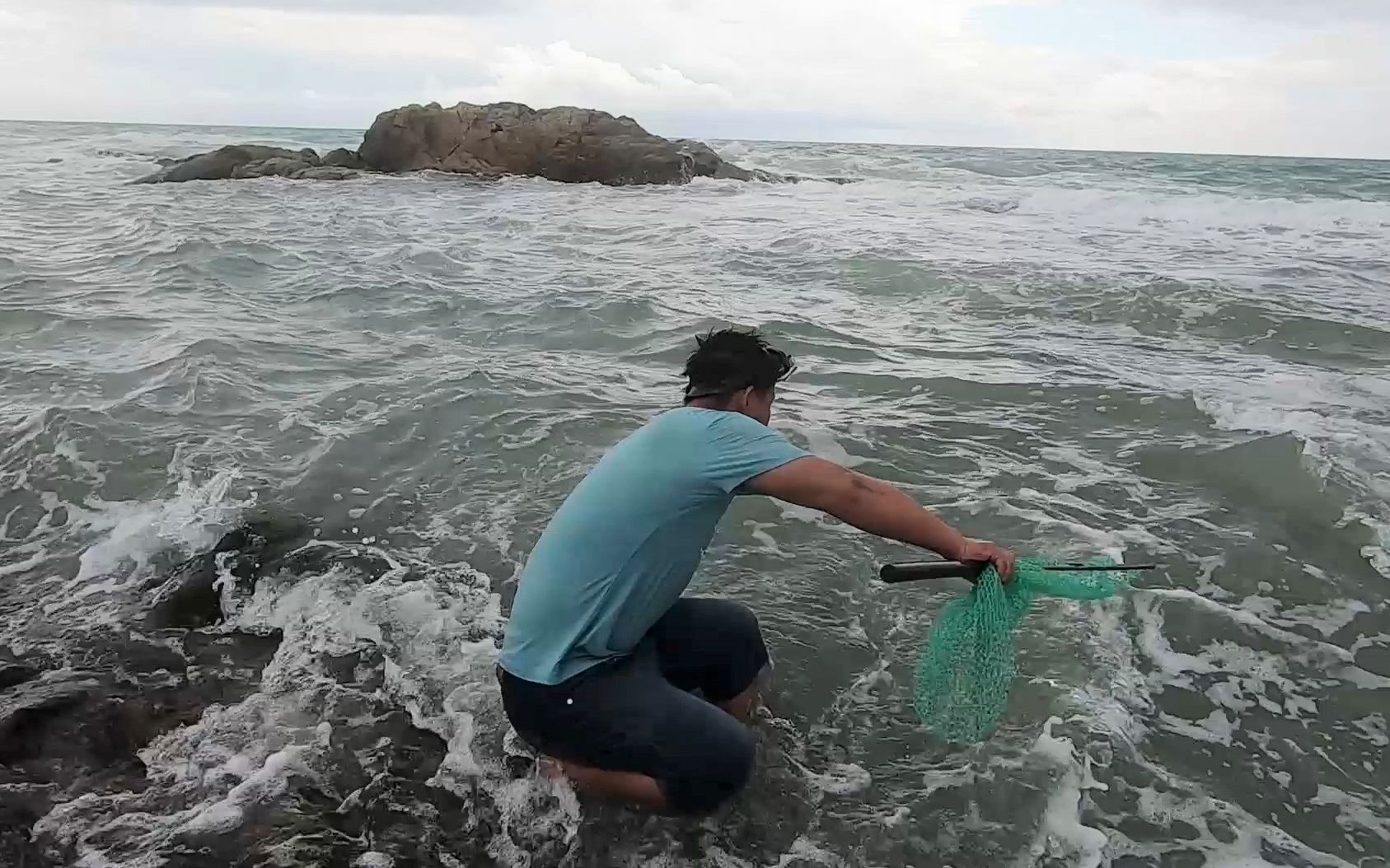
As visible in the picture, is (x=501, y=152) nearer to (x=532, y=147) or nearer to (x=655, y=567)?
(x=532, y=147)

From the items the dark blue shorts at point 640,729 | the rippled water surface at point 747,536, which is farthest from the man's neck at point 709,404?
the rippled water surface at point 747,536

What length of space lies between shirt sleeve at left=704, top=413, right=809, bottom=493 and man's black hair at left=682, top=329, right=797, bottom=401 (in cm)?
22

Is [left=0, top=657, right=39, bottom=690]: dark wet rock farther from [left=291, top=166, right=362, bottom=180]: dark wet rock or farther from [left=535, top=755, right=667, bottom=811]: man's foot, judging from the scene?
[left=291, top=166, right=362, bottom=180]: dark wet rock

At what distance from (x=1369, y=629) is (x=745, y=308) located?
855cm

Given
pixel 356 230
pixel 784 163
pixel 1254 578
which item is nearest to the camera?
pixel 1254 578

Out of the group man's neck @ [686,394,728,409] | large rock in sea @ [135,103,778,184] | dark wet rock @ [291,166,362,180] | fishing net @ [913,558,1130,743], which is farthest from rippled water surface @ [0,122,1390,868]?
large rock in sea @ [135,103,778,184]

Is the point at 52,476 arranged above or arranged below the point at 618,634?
below

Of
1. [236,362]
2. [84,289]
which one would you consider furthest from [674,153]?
[236,362]

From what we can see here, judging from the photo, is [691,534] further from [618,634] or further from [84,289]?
[84,289]

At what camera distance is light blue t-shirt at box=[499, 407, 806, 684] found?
3.25 m

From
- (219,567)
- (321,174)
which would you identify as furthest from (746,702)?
(321,174)

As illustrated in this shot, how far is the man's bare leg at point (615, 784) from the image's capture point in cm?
356

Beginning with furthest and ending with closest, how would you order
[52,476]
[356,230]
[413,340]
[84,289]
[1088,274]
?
[356,230] → [1088,274] → [84,289] → [413,340] → [52,476]

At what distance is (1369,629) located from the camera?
199 inches
